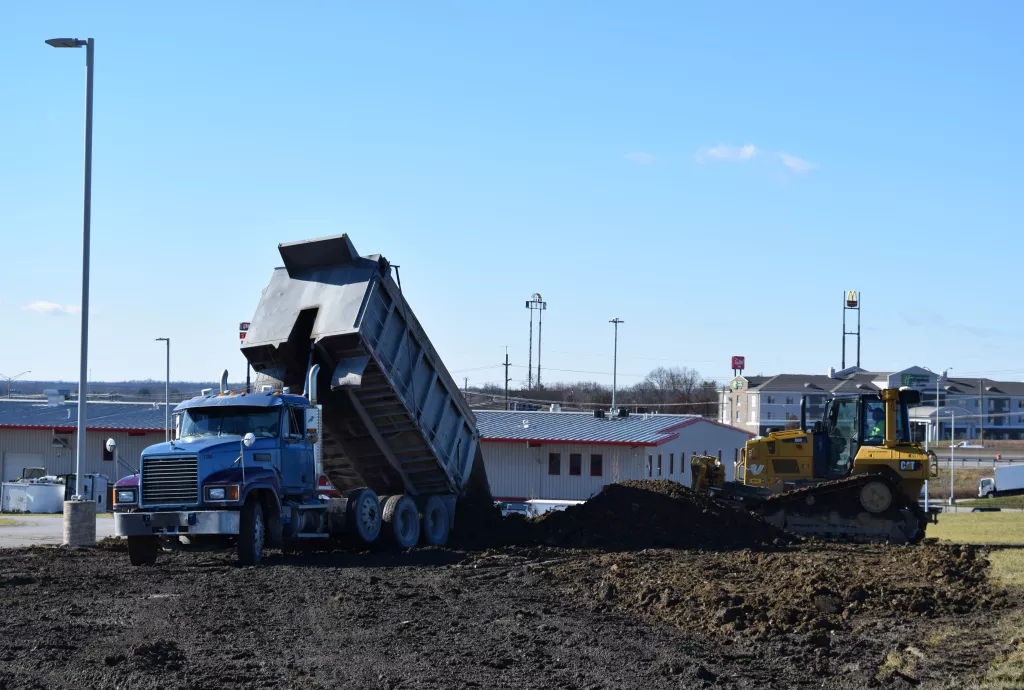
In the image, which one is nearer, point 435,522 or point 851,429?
point 435,522

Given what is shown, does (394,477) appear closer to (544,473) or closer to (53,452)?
(544,473)

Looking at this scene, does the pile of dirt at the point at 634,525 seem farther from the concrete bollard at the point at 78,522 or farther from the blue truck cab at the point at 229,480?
the concrete bollard at the point at 78,522

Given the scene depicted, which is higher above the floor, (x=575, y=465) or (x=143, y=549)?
(x=143, y=549)

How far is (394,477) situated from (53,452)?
39908mm

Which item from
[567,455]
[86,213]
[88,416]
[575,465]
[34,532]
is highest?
[86,213]

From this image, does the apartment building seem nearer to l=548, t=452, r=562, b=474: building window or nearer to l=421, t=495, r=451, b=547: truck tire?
l=548, t=452, r=562, b=474: building window

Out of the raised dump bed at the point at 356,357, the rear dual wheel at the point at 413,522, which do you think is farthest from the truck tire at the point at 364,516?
the raised dump bed at the point at 356,357

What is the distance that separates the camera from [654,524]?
71.2 feet

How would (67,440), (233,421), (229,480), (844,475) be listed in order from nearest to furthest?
(229,480)
(233,421)
(844,475)
(67,440)

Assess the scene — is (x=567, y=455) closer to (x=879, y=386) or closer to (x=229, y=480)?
Result: (x=229, y=480)

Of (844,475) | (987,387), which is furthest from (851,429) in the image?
(987,387)

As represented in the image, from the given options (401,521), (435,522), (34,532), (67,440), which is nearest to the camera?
(401,521)

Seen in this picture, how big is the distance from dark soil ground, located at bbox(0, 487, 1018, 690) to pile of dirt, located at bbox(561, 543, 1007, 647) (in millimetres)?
35

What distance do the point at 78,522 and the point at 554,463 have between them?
35.5m
